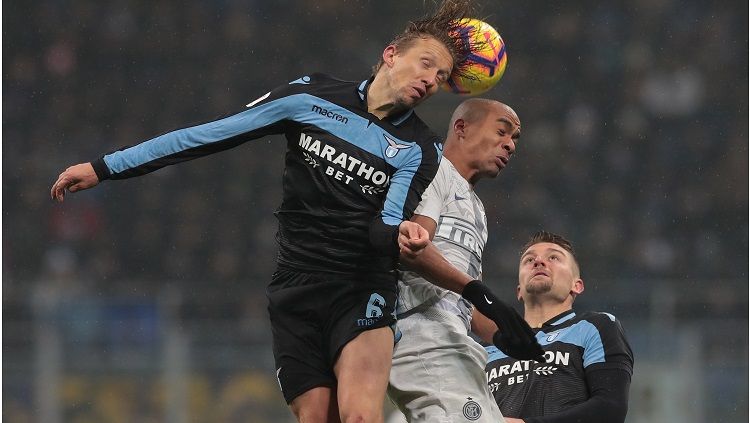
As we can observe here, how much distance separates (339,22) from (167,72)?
1879 mm

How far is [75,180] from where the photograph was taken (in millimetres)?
3117

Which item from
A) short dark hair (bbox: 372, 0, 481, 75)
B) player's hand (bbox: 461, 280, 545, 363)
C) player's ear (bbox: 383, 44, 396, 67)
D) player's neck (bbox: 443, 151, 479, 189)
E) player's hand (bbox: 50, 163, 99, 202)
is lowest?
player's hand (bbox: 461, 280, 545, 363)

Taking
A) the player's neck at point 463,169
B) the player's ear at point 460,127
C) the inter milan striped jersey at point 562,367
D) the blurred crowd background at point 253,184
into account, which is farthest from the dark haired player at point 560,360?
the blurred crowd background at point 253,184

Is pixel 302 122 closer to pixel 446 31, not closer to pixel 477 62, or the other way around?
pixel 446 31

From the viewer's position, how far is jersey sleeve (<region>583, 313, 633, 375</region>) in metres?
4.01

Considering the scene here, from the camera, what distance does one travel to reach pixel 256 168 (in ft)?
36.6

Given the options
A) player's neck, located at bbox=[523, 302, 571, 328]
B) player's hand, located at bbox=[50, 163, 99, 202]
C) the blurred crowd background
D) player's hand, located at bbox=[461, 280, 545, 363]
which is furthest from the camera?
the blurred crowd background

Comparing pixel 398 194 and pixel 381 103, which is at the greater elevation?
pixel 381 103

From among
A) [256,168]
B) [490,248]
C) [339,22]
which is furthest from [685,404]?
[339,22]

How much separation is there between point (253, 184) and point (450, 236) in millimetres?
7718

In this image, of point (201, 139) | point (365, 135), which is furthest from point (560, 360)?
point (201, 139)

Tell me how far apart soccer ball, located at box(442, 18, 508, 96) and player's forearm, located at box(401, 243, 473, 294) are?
637 mm

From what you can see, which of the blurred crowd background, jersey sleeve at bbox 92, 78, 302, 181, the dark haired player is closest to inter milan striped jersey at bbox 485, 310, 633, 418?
the dark haired player

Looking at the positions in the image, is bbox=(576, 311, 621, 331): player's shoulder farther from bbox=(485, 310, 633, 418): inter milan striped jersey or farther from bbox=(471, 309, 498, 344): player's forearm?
bbox=(471, 309, 498, 344): player's forearm
